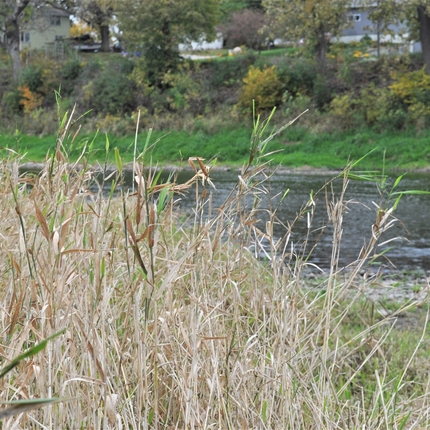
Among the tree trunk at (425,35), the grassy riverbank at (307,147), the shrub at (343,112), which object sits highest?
the tree trunk at (425,35)

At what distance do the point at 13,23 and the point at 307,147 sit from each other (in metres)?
18.8

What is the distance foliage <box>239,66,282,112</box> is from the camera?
99.9ft

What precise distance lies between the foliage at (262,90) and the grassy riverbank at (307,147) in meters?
1.43

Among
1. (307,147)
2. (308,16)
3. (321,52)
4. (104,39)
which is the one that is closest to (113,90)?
(321,52)

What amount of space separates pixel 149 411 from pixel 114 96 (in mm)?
31200

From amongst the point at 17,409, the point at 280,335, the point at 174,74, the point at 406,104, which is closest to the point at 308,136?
the point at 406,104

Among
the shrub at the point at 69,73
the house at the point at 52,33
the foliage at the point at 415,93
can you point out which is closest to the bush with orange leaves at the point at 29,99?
the shrub at the point at 69,73

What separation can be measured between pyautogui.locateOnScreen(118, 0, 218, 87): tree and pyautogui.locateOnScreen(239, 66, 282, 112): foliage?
13.7 ft

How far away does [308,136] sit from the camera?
1097 inches

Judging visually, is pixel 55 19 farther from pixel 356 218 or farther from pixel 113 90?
pixel 356 218

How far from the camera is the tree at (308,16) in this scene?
27.3 metres

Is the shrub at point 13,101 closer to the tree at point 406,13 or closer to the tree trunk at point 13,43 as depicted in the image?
the tree trunk at point 13,43

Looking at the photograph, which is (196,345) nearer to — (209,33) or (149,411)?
(149,411)

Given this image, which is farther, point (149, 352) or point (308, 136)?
point (308, 136)
